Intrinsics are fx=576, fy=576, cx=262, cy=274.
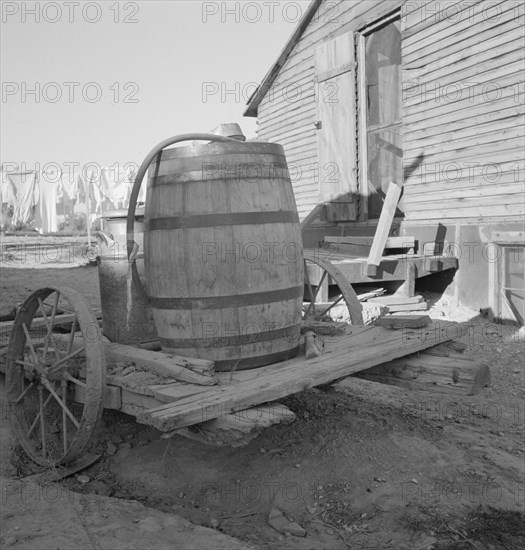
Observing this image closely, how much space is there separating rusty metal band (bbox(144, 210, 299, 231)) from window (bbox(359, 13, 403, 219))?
608 cm

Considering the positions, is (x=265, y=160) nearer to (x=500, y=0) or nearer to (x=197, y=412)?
(x=197, y=412)

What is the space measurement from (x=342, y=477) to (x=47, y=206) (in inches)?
1040

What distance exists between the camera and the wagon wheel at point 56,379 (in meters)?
2.86

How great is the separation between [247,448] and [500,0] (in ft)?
20.1

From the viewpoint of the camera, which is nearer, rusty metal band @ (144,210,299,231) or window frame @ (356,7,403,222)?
rusty metal band @ (144,210,299,231)

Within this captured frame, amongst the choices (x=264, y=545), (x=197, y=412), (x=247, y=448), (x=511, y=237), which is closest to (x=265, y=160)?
(x=197, y=412)

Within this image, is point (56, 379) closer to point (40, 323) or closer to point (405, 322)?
point (40, 323)

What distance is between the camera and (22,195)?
25781 millimetres

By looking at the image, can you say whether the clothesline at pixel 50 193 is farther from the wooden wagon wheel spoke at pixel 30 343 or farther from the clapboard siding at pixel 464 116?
the wooden wagon wheel spoke at pixel 30 343

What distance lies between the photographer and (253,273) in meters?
3.10

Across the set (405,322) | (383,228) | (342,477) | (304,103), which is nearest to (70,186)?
(304,103)

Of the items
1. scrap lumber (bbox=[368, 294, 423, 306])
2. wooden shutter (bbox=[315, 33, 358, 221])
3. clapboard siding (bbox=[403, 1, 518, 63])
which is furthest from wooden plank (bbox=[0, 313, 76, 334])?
clapboard siding (bbox=[403, 1, 518, 63])

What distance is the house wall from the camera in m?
6.72

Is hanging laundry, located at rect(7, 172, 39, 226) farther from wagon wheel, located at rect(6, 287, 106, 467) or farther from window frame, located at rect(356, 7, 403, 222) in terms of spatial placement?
wagon wheel, located at rect(6, 287, 106, 467)
